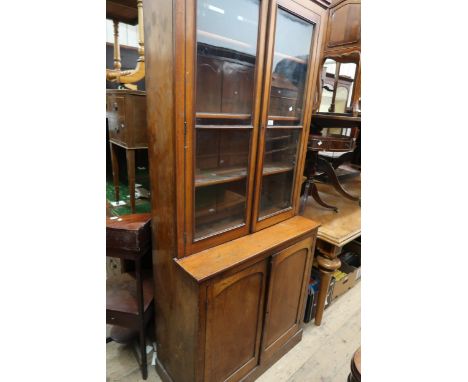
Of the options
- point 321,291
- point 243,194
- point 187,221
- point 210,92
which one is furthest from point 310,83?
point 321,291

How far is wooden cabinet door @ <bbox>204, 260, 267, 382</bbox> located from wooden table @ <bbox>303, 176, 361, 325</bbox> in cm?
62

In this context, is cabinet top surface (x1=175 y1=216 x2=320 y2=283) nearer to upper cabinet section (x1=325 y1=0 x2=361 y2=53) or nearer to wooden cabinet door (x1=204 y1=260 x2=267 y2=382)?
wooden cabinet door (x1=204 y1=260 x2=267 y2=382)

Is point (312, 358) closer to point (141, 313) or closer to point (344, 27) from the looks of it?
point (141, 313)

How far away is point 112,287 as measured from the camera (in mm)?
1511

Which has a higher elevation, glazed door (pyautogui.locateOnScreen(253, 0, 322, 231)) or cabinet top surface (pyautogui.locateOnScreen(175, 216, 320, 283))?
glazed door (pyautogui.locateOnScreen(253, 0, 322, 231))

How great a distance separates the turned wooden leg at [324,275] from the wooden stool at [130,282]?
3.54ft

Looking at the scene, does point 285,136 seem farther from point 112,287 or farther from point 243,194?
point 112,287

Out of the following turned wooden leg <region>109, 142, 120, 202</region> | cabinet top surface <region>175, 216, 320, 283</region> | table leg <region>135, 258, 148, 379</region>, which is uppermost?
turned wooden leg <region>109, 142, 120, 202</region>

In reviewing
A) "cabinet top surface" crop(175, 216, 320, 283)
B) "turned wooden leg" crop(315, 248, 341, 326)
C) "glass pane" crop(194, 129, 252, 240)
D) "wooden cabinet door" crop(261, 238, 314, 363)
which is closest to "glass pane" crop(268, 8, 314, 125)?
"glass pane" crop(194, 129, 252, 240)

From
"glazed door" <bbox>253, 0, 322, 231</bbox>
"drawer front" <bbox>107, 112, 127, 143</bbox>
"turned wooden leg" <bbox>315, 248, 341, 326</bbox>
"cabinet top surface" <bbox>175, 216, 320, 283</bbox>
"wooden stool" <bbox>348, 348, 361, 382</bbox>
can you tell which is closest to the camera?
"wooden stool" <bbox>348, 348, 361, 382</bbox>

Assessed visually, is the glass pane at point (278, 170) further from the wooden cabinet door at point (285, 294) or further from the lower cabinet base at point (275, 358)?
the lower cabinet base at point (275, 358)

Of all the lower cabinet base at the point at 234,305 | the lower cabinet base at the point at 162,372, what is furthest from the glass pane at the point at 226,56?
the lower cabinet base at the point at 162,372

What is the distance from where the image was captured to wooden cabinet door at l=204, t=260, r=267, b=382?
1.11 metres

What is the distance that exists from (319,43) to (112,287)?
1.68 metres
